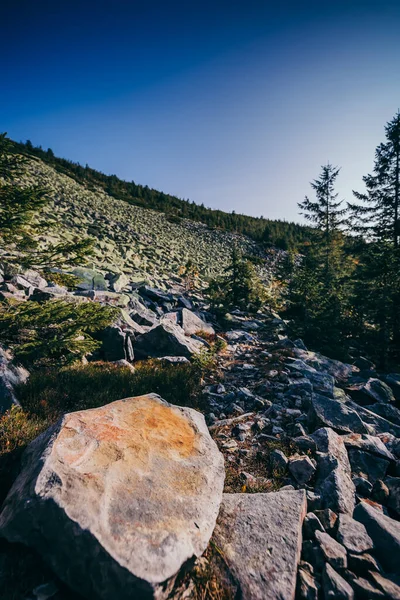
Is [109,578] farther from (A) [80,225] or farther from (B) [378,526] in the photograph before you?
(A) [80,225]

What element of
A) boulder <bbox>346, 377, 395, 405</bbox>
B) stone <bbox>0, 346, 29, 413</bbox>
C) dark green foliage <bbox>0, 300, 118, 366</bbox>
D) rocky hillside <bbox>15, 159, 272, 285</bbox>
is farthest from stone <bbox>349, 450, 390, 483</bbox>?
rocky hillside <bbox>15, 159, 272, 285</bbox>

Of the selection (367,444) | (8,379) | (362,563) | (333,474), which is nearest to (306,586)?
(362,563)

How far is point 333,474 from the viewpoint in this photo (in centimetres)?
352

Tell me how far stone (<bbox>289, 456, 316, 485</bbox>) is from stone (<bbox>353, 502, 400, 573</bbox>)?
686mm

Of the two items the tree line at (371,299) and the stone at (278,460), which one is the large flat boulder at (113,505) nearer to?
the stone at (278,460)

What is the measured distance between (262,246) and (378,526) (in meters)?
45.6

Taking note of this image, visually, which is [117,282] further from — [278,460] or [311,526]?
[311,526]

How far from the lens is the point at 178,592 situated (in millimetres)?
2275

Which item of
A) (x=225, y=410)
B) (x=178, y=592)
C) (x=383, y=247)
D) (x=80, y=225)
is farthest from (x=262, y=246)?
(x=178, y=592)

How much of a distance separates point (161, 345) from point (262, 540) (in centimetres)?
600

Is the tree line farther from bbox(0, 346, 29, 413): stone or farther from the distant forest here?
the distant forest

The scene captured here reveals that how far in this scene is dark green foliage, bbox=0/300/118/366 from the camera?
489cm

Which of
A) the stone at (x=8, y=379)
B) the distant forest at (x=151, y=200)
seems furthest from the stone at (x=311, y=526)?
the distant forest at (x=151, y=200)

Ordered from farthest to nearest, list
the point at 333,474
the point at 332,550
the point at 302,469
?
the point at 302,469 → the point at 333,474 → the point at 332,550
